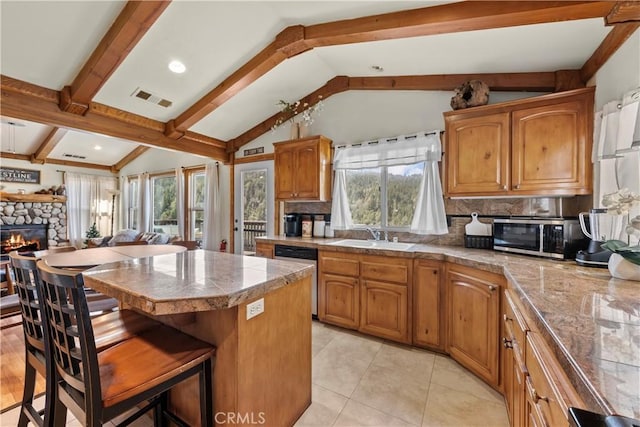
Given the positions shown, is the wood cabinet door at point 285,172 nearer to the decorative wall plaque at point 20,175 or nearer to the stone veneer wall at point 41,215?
the stone veneer wall at point 41,215

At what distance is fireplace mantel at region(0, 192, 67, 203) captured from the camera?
537 cm

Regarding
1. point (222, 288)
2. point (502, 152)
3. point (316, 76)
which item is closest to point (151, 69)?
point (316, 76)

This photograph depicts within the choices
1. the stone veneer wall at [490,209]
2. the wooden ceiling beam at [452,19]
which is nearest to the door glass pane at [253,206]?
the stone veneer wall at [490,209]

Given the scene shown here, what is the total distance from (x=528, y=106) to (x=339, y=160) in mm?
1931

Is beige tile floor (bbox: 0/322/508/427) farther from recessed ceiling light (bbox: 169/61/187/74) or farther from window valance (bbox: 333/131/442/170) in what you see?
recessed ceiling light (bbox: 169/61/187/74)

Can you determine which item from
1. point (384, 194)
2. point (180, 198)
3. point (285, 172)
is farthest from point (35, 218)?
point (384, 194)

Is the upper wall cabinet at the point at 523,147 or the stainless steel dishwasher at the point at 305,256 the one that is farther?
the stainless steel dishwasher at the point at 305,256

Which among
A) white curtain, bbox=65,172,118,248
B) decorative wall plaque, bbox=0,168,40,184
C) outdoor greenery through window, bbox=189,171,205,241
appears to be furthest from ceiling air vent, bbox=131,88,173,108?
decorative wall plaque, bbox=0,168,40,184

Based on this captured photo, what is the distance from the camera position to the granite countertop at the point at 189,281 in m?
1.01

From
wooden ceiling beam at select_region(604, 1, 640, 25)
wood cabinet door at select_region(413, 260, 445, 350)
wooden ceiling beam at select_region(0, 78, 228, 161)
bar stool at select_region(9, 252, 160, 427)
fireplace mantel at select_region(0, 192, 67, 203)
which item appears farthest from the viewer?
fireplace mantel at select_region(0, 192, 67, 203)

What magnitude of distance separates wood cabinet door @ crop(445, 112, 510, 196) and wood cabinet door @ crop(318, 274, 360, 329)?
4.39 feet

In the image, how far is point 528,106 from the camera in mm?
2061

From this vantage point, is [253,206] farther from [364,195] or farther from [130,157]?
[130,157]

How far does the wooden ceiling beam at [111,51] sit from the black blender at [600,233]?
10.9 feet
